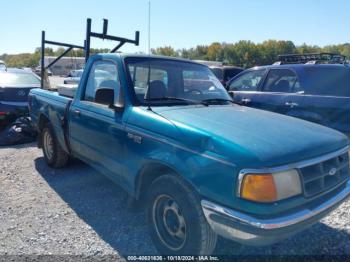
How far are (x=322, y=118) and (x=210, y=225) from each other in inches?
162

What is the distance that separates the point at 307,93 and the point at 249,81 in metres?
1.65

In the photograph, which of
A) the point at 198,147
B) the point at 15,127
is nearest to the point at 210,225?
the point at 198,147

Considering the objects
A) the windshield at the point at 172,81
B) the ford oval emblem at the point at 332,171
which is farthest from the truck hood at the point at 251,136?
the windshield at the point at 172,81

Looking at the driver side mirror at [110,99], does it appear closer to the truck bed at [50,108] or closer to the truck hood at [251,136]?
the truck hood at [251,136]

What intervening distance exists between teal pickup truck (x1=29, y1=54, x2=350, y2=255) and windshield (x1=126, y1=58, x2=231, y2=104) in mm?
14

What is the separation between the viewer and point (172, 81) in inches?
155

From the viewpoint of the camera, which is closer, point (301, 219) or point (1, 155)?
point (301, 219)

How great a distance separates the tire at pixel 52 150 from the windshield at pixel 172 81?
7.49 ft

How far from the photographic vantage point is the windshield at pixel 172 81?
3600 mm

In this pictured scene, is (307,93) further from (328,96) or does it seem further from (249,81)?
(249,81)

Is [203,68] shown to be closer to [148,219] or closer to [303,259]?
[148,219]

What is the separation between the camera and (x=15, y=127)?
7488mm

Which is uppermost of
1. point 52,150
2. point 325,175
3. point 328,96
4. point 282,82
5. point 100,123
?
point 282,82

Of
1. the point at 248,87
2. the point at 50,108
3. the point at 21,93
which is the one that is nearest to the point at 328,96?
the point at 248,87
